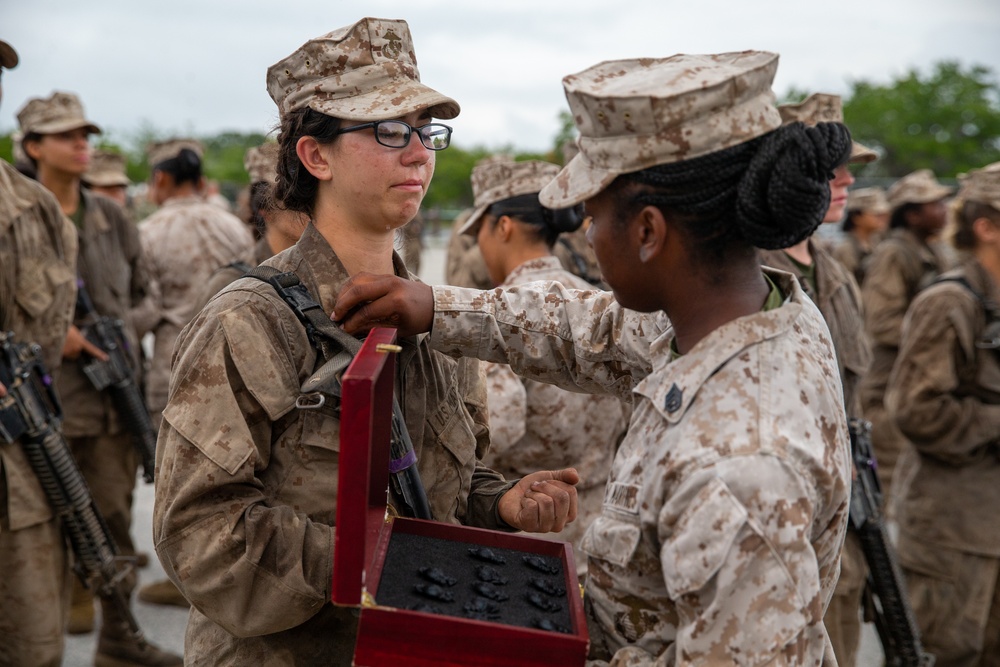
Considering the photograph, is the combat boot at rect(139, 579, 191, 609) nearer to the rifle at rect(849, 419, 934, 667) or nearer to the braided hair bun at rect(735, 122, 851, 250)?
the rifle at rect(849, 419, 934, 667)

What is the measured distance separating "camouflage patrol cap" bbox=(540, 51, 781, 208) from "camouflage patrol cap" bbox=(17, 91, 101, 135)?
4.95 metres

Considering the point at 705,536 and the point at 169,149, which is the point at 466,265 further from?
the point at 705,536

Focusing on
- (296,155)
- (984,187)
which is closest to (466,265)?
(984,187)

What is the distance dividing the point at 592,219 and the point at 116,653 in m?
4.25

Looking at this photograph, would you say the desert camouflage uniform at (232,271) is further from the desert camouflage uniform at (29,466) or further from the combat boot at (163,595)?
the combat boot at (163,595)

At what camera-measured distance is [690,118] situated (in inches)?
64.8

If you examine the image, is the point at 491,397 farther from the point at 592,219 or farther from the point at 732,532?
the point at 732,532

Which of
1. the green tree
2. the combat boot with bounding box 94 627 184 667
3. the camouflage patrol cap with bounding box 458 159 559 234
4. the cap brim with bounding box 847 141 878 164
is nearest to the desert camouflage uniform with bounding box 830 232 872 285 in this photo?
the cap brim with bounding box 847 141 878 164

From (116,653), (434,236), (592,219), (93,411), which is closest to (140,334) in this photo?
(93,411)

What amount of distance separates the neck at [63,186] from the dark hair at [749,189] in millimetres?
4921

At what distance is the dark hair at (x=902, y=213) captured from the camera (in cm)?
851

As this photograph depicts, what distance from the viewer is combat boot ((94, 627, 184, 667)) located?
4.94 m

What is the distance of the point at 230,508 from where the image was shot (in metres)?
1.99

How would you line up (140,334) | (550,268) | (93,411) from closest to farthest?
(550,268)
(93,411)
(140,334)
